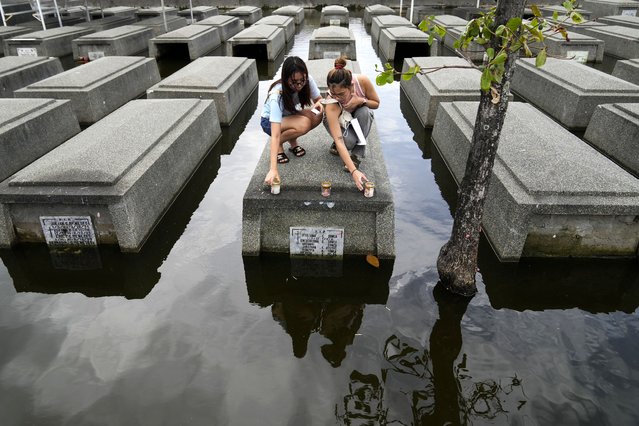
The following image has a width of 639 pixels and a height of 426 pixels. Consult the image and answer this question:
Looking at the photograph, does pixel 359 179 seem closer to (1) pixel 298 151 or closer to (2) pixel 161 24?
(1) pixel 298 151

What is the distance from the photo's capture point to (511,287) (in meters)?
4.75

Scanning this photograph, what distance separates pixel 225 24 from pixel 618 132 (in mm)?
16681

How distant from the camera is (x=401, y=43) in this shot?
16.2 meters

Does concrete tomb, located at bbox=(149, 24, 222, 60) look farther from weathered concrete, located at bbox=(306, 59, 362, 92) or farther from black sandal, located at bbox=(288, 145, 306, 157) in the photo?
black sandal, located at bbox=(288, 145, 306, 157)

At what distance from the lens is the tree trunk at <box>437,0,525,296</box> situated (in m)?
3.53

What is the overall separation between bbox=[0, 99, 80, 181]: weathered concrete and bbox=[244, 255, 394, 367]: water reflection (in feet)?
14.2

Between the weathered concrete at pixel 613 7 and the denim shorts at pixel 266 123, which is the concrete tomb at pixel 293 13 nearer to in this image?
the weathered concrete at pixel 613 7

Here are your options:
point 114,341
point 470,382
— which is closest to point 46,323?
point 114,341

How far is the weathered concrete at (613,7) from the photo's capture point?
22297mm

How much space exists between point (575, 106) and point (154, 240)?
26.6 feet

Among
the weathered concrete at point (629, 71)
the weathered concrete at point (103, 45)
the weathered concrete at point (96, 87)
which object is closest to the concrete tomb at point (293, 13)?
the weathered concrete at point (103, 45)

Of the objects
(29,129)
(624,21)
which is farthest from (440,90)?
(624,21)

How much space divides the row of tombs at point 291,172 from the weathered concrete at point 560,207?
0.05 feet

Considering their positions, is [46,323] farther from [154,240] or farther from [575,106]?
[575,106]
